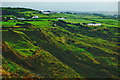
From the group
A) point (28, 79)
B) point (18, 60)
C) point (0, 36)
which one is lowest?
point (28, 79)

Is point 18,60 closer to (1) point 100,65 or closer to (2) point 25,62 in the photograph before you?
(2) point 25,62

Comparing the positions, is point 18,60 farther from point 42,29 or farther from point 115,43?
point 115,43

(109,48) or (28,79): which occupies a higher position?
(109,48)

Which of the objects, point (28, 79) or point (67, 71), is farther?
point (67, 71)

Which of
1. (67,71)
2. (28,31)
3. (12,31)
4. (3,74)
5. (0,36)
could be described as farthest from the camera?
(28,31)

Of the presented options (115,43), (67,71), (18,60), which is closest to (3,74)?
(18,60)

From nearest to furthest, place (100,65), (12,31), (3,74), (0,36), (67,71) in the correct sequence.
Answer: (3,74) → (67,71) → (100,65) → (0,36) → (12,31)
